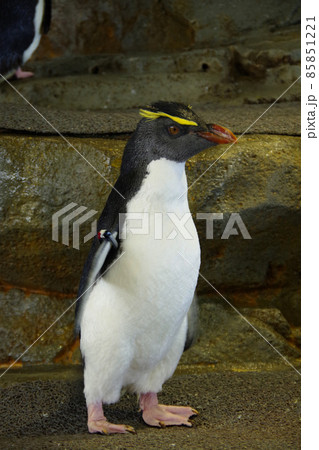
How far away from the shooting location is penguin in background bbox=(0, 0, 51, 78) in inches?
99.1

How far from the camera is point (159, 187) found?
1.52 m

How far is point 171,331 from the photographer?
160cm

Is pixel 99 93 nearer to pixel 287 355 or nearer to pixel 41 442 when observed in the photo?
pixel 287 355

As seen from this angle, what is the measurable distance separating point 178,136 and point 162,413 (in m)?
0.70

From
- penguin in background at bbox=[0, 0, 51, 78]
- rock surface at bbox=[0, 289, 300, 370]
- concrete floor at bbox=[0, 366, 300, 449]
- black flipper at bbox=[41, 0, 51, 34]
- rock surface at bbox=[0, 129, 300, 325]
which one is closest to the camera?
concrete floor at bbox=[0, 366, 300, 449]

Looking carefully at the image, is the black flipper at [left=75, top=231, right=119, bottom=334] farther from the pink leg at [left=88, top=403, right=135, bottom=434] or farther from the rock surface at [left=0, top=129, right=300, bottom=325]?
the rock surface at [left=0, top=129, right=300, bottom=325]

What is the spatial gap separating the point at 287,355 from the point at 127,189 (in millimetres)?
1007

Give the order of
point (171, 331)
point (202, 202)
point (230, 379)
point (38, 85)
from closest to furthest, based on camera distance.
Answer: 1. point (171, 331)
2. point (230, 379)
3. point (202, 202)
4. point (38, 85)

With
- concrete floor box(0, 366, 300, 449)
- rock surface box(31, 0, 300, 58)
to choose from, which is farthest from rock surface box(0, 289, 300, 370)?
rock surface box(31, 0, 300, 58)

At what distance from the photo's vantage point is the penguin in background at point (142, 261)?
152 centimetres

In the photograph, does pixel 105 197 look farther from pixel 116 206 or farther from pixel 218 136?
pixel 218 136

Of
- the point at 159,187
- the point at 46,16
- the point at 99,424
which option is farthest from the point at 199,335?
the point at 46,16

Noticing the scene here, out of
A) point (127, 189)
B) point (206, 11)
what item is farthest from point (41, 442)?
point (206, 11)

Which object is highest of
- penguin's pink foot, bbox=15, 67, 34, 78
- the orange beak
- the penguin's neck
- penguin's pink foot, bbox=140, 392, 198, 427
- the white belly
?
penguin's pink foot, bbox=15, 67, 34, 78
